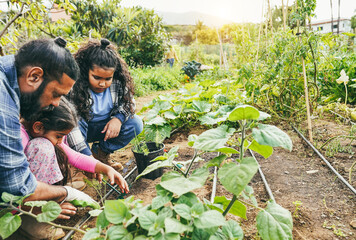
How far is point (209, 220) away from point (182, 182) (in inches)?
7.7

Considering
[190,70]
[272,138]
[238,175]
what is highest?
[190,70]

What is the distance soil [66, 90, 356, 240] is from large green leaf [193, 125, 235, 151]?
715 millimetres

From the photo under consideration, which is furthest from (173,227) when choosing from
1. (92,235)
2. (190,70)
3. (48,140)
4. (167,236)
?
(190,70)

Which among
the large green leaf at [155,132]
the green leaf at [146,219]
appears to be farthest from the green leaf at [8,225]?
the large green leaf at [155,132]

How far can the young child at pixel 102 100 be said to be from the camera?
6.51ft

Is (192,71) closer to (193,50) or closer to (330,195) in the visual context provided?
(193,50)

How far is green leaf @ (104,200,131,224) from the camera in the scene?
2.72 ft

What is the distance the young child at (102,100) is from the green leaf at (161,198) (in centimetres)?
116

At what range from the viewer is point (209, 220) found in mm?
755

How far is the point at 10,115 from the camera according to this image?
110cm

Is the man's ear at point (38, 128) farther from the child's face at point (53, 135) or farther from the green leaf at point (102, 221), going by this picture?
the green leaf at point (102, 221)

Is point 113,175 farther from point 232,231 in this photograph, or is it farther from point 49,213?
point 232,231

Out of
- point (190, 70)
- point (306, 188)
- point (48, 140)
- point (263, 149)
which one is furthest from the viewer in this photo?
point (190, 70)

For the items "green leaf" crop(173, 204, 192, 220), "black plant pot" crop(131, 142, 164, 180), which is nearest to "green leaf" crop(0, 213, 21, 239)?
"green leaf" crop(173, 204, 192, 220)
